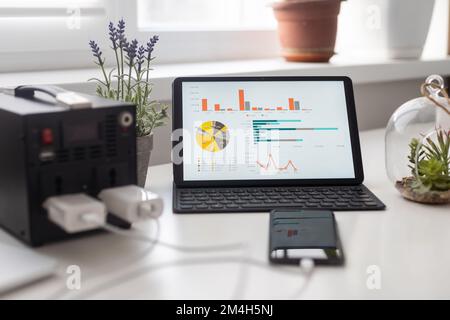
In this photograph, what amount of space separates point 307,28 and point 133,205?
102 cm

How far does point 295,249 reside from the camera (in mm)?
767

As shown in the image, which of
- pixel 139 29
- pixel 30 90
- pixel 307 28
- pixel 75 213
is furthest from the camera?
pixel 307 28

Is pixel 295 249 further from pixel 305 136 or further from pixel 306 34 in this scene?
pixel 306 34

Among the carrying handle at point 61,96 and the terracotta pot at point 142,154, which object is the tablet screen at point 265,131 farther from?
the carrying handle at point 61,96

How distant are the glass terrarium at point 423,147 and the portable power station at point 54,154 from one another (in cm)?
47

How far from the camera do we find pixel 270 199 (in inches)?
38.1

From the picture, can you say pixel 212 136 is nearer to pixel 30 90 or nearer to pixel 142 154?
pixel 142 154

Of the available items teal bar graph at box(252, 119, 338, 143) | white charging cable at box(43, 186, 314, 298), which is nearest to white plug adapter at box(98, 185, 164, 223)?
white charging cable at box(43, 186, 314, 298)

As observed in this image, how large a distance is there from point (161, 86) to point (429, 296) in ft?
2.54

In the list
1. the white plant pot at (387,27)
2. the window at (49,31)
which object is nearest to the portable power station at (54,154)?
the window at (49,31)

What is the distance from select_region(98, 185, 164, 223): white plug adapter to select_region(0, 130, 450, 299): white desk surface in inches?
2.0

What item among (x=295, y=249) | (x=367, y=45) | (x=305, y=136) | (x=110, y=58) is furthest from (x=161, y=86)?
(x=367, y=45)

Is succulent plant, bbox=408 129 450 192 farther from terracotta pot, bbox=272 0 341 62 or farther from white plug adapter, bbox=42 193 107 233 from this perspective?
terracotta pot, bbox=272 0 341 62

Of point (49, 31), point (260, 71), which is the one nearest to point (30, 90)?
point (49, 31)
